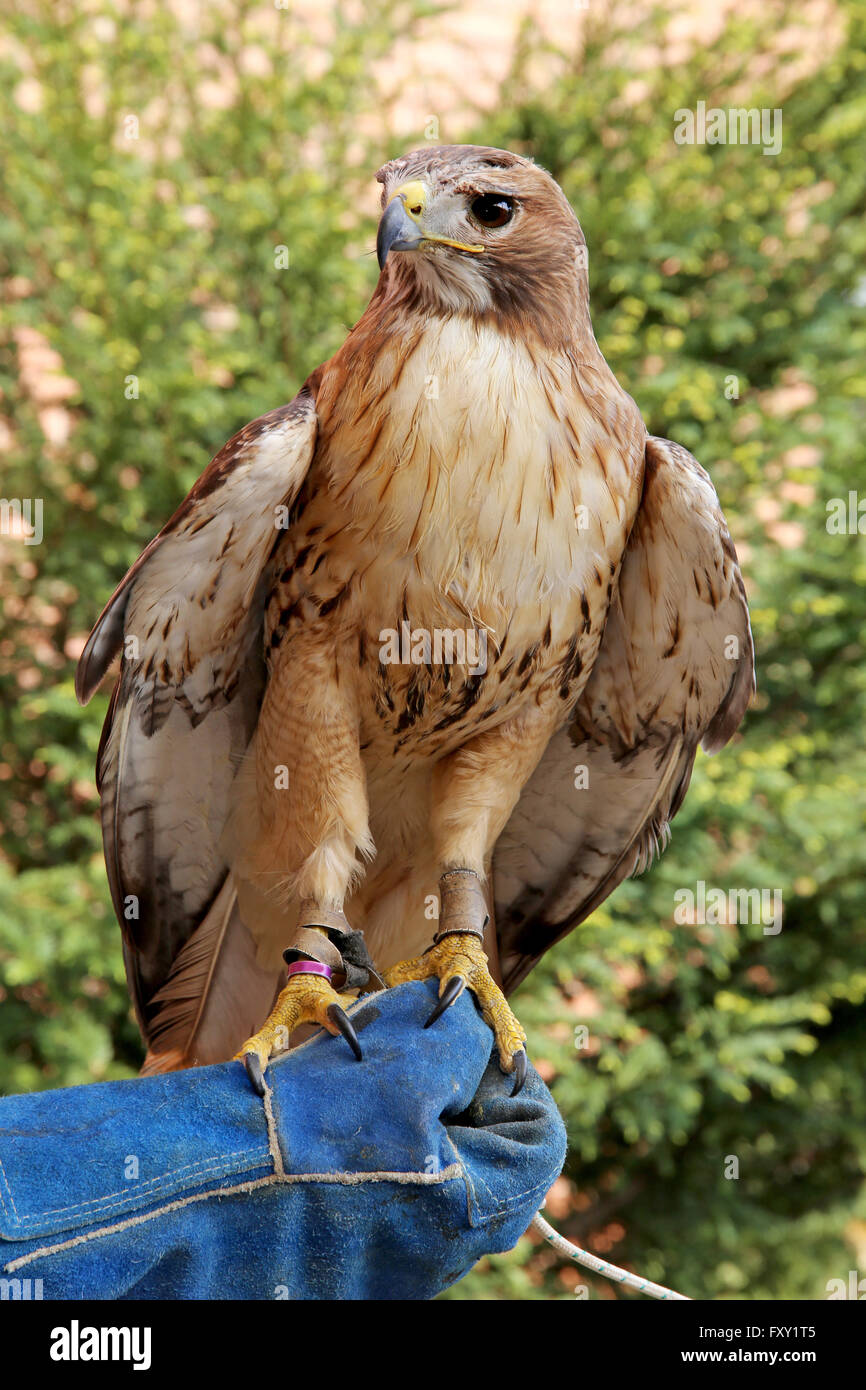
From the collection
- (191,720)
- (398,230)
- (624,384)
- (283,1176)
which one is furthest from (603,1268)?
(624,384)

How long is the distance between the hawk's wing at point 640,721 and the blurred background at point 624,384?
5.34 ft

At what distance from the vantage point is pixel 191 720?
2371 mm

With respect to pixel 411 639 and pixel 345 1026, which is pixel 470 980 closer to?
pixel 345 1026

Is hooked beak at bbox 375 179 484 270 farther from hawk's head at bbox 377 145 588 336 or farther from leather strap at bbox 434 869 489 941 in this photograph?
leather strap at bbox 434 869 489 941

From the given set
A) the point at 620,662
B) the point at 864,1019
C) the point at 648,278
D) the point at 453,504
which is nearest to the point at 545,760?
the point at 620,662

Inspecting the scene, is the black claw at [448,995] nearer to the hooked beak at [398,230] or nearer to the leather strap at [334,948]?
the leather strap at [334,948]

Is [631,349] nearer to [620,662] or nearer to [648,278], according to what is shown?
[648,278]

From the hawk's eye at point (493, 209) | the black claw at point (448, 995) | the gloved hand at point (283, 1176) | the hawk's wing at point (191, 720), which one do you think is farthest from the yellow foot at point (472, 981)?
the hawk's eye at point (493, 209)

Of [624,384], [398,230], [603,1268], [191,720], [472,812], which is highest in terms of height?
[624,384]

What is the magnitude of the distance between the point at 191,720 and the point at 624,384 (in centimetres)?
293

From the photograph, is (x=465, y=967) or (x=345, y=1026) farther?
(x=465, y=967)

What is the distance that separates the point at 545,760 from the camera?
2.61m

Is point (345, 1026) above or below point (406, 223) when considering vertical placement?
below

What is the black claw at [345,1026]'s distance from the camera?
1.93 meters
